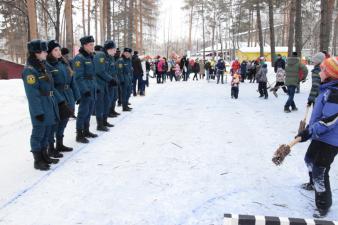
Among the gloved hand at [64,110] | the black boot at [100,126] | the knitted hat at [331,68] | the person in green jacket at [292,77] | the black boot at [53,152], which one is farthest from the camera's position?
the person in green jacket at [292,77]

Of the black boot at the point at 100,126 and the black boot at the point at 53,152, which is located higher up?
the black boot at the point at 100,126

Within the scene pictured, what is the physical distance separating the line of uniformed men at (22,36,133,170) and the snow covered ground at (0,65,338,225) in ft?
1.19

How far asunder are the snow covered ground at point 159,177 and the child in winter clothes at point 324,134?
308 millimetres

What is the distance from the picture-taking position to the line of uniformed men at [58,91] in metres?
5.34

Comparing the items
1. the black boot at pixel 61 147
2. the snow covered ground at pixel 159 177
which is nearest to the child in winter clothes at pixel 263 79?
the snow covered ground at pixel 159 177

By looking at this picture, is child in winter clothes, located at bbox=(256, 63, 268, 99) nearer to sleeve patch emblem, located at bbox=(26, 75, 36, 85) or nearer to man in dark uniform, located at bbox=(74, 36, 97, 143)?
man in dark uniform, located at bbox=(74, 36, 97, 143)

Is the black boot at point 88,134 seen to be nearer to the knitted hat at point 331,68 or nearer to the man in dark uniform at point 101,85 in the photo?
the man in dark uniform at point 101,85

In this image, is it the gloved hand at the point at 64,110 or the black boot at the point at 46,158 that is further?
the gloved hand at the point at 64,110

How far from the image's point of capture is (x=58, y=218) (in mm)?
3988

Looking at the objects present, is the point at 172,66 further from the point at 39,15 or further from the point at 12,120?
the point at 39,15

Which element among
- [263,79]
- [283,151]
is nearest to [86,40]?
[283,151]

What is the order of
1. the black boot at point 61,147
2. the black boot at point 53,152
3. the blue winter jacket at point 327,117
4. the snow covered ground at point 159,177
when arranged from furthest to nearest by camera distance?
the black boot at point 61,147
the black boot at point 53,152
the snow covered ground at point 159,177
the blue winter jacket at point 327,117

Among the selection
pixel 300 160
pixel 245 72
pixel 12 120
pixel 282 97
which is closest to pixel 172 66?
pixel 245 72

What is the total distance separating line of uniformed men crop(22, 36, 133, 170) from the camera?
5.34 metres
